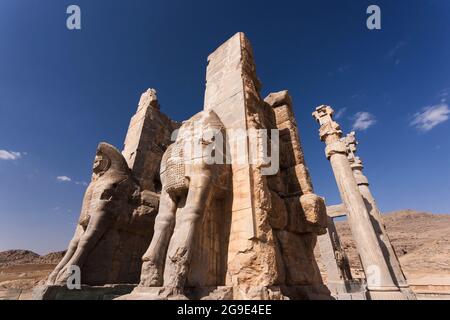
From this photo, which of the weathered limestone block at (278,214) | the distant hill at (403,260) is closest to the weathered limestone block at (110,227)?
the weathered limestone block at (278,214)

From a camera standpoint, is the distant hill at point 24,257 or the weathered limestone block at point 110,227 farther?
the distant hill at point 24,257

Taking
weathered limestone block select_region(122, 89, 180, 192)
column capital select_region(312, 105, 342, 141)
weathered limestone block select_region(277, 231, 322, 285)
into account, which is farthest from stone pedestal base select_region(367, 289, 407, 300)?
weathered limestone block select_region(122, 89, 180, 192)

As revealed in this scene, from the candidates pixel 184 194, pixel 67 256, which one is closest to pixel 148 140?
pixel 67 256

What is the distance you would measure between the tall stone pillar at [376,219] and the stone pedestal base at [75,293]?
352 inches

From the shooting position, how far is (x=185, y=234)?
285 centimetres

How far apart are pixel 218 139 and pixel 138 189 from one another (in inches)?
105

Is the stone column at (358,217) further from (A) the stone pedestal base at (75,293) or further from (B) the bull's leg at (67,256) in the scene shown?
(B) the bull's leg at (67,256)

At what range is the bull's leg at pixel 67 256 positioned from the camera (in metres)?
3.88

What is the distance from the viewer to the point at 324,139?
7.97m

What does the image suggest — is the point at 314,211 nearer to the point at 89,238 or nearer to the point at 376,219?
the point at 89,238

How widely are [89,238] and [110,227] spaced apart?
1.47ft

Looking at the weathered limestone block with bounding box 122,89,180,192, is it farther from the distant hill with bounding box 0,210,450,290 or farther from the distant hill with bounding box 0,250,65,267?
the distant hill with bounding box 0,250,65,267
